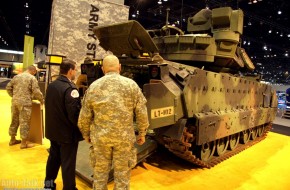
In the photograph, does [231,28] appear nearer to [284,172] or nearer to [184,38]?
[184,38]

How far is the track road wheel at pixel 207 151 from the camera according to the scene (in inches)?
203

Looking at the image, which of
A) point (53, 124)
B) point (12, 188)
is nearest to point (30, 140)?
point (12, 188)

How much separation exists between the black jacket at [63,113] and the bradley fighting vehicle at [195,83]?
3.38 feet

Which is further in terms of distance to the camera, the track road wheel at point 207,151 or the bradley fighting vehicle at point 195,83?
the track road wheel at point 207,151

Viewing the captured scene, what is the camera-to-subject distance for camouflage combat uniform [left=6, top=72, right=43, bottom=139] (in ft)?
17.0

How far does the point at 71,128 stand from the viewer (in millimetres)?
3283

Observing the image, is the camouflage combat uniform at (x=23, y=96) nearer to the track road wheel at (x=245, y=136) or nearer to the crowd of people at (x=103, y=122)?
the crowd of people at (x=103, y=122)

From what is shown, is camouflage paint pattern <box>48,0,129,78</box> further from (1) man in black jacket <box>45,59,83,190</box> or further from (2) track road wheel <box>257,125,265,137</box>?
(2) track road wheel <box>257,125,265,137</box>

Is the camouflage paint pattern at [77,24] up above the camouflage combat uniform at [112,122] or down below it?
above

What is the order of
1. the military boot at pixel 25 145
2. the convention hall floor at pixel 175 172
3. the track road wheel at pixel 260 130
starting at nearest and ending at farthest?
the convention hall floor at pixel 175 172
the military boot at pixel 25 145
the track road wheel at pixel 260 130

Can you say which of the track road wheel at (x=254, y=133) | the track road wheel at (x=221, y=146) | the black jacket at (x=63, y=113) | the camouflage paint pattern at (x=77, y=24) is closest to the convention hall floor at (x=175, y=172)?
the track road wheel at (x=221, y=146)

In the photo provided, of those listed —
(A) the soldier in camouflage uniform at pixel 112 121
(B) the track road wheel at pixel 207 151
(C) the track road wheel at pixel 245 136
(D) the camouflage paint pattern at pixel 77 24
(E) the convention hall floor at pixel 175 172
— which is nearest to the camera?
(A) the soldier in camouflage uniform at pixel 112 121

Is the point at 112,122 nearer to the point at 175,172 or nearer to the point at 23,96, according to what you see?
the point at 175,172

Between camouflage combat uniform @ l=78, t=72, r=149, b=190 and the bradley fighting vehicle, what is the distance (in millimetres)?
1007
